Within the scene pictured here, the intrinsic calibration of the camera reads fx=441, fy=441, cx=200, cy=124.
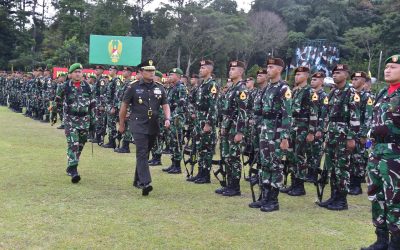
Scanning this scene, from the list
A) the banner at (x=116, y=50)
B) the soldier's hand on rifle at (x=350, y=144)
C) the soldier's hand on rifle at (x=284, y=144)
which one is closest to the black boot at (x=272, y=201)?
the soldier's hand on rifle at (x=284, y=144)

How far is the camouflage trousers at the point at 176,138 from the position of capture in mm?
8656

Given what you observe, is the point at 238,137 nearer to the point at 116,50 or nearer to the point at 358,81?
→ the point at 358,81

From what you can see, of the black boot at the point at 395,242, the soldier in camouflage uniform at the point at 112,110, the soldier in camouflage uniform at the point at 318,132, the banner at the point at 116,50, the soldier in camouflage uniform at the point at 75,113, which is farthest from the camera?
the banner at the point at 116,50

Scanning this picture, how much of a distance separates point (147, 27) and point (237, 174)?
45.0 metres

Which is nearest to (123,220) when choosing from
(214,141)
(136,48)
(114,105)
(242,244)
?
(242,244)

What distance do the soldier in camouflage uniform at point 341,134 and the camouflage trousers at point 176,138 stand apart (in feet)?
10.4

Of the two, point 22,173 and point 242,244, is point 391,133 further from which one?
point 22,173

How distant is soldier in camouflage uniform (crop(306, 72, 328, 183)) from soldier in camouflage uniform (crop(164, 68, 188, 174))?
97.6 inches

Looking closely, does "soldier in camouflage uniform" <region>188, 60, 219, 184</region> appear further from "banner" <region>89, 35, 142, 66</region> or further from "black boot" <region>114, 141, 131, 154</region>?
"banner" <region>89, 35, 142, 66</region>

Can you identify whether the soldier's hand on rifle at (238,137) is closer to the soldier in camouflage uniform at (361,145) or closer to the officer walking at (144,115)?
the officer walking at (144,115)

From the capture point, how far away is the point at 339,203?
6.25m

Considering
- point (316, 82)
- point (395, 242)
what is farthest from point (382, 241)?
point (316, 82)

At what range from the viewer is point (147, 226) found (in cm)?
502

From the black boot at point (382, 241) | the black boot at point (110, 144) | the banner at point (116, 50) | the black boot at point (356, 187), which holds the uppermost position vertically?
the banner at point (116, 50)
